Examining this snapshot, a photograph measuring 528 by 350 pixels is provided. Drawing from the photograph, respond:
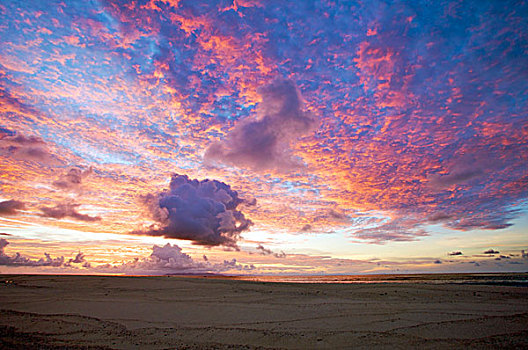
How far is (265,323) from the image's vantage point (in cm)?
1388

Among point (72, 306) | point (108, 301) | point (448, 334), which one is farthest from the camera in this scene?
point (108, 301)

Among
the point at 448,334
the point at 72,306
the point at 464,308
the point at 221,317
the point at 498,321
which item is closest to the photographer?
the point at 448,334

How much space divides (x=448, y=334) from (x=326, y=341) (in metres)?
5.44

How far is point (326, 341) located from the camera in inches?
423

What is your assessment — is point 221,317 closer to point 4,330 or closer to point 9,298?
point 4,330

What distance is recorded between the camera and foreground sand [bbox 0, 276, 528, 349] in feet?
34.8

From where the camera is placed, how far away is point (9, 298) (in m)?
22.2

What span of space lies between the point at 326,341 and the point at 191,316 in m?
8.48

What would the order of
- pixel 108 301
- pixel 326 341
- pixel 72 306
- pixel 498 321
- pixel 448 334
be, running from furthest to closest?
pixel 108 301 < pixel 72 306 < pixel 498 321 < pixel 448 334 < pixel 326 341

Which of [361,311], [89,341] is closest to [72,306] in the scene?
[89,341]

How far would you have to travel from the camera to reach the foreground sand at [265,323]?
1060 cm

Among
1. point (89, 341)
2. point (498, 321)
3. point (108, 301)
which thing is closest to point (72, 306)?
point (108, 301)

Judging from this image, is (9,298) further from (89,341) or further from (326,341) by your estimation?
(326,341)

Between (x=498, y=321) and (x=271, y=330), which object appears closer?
(x=271, y=330)
